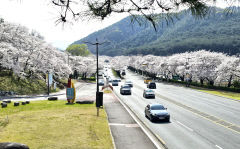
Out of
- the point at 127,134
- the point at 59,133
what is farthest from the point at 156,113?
the point at 59,133

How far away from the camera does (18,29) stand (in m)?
44.7

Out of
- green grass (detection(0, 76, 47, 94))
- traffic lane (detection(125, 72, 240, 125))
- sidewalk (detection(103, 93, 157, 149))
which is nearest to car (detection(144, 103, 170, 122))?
sidewalk (detection(103, 93, 157, 149))

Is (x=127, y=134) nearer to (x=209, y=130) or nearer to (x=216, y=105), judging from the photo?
(x=209, y=130)

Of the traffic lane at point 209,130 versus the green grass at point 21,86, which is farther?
the green grass at point 21,86

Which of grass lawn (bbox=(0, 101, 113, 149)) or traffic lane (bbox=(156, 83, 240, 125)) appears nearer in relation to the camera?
grass lawn (bbox=(0, 101, 113, 149))

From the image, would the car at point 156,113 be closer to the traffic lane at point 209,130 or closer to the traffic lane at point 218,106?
the traffic lane at point 209,130

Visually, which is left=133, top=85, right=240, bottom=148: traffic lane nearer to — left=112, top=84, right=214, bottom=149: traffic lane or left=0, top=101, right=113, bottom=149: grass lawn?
left=112, top=84, right=214, bottom=149: traffic lane

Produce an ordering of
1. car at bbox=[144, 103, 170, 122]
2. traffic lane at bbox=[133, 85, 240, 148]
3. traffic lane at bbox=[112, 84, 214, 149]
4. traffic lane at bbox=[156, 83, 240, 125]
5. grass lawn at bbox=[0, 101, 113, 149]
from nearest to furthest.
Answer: grass lawn at bbox=[0, 101, 113, 149]
traffic lane at bbox=[112, 84, 214, 149]
traffic lane at bbox=[133, 85, 240, 148]
car at bbox=[144, 103, 170, 122]
traffic lane at bbox=[156, 83, 240, 125]

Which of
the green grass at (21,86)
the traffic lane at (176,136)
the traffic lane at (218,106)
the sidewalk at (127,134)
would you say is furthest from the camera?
the green grass at (21,86)

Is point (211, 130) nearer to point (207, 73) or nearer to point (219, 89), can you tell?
point (219, 89)

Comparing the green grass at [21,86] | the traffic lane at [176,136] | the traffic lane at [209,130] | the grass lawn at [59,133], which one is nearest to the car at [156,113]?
the traffic lane at [176,136]

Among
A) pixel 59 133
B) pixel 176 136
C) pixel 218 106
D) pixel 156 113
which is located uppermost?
pixel 156 113

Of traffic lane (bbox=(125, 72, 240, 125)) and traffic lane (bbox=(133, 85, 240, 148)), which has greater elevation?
traffic lane (bbox=(133, 85, 240, 148))

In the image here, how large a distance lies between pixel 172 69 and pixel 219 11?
244 ft
